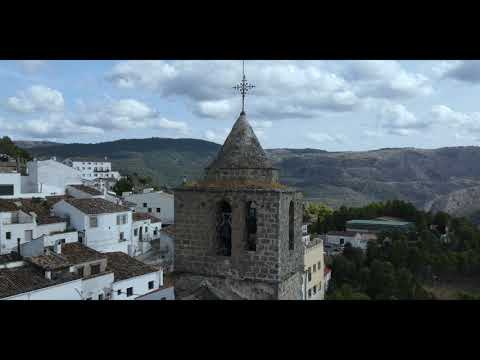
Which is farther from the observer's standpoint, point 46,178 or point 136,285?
point 46,178

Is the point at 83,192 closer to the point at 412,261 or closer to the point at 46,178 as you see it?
the point at 46,178

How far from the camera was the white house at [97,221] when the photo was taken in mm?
22078

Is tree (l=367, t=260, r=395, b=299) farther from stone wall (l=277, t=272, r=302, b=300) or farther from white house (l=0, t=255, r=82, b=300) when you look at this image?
white house (l=0, t=255, r=82, b=300)

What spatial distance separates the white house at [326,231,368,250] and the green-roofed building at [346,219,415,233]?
161 cm

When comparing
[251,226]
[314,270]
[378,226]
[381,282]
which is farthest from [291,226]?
[378,226]

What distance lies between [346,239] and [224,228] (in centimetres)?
2693

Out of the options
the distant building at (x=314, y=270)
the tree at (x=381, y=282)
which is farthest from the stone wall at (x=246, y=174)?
the tree at (x=381, y=282)

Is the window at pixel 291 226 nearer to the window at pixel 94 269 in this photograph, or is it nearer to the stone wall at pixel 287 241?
the stone wall at pixel 287 241

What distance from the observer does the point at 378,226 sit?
3672cm

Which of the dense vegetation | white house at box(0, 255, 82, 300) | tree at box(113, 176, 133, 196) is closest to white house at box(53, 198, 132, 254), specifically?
white house at box(0, 255, 82, 300)
